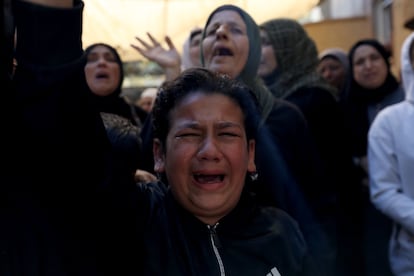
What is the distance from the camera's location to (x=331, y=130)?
3107 millimetres

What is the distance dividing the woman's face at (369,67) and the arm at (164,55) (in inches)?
56.4

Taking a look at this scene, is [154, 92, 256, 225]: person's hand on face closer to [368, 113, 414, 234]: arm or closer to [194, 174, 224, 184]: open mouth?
[194, 174, 224, 184]: open mouth

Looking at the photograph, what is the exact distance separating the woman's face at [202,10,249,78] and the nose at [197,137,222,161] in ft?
2.37

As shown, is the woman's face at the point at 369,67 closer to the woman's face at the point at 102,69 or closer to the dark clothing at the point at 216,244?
the woman's face at the point at 102,69

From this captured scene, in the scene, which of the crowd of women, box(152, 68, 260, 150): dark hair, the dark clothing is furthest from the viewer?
box(152, 68, 260, 150): dark hair

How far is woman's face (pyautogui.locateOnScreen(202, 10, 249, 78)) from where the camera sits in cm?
229

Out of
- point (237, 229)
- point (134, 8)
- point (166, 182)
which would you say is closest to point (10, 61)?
point (166, 182)

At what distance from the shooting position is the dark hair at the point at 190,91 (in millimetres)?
1646

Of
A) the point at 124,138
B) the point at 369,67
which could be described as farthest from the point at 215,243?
the point at 369,67

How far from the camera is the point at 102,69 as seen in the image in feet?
10.5

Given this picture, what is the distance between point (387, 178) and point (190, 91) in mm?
1517

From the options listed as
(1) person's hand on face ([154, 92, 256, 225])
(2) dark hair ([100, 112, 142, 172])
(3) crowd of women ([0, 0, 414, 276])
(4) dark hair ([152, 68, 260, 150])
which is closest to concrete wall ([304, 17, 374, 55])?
(3) crowd of women ([0, 0, 414, 276])

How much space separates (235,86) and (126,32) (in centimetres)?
166

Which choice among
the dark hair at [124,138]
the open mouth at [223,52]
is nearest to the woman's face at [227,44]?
the open mouth at [223,52]
